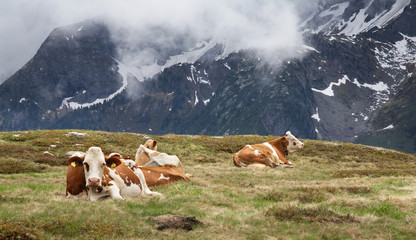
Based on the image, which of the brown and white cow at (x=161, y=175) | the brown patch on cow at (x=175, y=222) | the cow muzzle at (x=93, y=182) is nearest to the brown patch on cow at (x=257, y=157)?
the brown and white cow at (x=161, y=175)

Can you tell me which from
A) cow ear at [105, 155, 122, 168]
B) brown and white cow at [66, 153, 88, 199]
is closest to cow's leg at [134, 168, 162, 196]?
cow ear at [105, 155, 122, 168]

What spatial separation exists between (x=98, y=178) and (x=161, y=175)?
16.7ft

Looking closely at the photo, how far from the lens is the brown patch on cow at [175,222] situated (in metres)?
10.7

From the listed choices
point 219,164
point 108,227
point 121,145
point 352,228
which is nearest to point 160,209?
point 108,227

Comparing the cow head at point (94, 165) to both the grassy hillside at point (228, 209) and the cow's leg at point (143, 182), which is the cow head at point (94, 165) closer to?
the grassy hillside at point (228, 209)

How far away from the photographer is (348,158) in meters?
36.9

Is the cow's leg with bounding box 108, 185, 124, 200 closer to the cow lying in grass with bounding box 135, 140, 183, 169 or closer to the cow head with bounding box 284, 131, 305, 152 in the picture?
the cow lying in grass with bounding box 135, 140, 183, 169

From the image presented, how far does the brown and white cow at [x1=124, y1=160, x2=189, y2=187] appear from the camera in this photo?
17922 mm

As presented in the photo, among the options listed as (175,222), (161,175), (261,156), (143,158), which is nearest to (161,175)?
(161,175)

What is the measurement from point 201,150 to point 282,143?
9.04 m

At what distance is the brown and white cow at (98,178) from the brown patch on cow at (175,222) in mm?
3454

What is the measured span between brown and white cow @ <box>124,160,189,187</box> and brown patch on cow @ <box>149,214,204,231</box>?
5628mm

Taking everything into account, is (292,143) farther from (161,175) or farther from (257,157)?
(161,175)

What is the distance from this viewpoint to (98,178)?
1389cm
